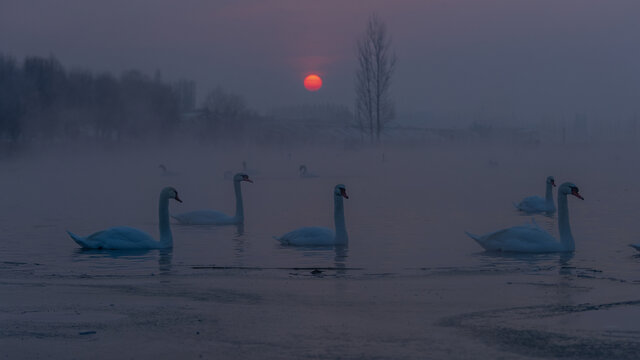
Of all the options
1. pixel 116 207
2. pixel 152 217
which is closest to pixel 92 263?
pixel 152 217

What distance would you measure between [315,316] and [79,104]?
76.6 metres

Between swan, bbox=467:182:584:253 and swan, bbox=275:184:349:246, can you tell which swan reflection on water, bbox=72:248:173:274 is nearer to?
swan, bbox=275:184:349:246

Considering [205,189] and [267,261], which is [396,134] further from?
[267,261]

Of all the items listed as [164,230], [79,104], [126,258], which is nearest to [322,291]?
[126,258]

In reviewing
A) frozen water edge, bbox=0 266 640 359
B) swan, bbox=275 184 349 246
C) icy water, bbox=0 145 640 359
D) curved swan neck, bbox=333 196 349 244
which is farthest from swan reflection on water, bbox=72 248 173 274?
curved swan neck, bbox=333 196 349 244

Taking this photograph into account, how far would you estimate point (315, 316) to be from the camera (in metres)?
8.12

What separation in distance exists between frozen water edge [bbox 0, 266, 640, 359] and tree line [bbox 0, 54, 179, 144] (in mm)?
62414

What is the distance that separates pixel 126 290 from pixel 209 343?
2915 mm

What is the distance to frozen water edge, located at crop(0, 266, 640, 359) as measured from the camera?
684cm

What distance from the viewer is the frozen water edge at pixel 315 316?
6844 millimetres

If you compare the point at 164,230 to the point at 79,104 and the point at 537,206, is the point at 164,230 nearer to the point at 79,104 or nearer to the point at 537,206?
the point at 537,206

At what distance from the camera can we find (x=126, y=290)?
9.75 metres

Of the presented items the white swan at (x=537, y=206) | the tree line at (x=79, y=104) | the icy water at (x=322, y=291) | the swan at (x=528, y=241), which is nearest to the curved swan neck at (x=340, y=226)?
the icy water at (x=322, y=291)

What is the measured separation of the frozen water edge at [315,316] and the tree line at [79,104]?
205 ft
